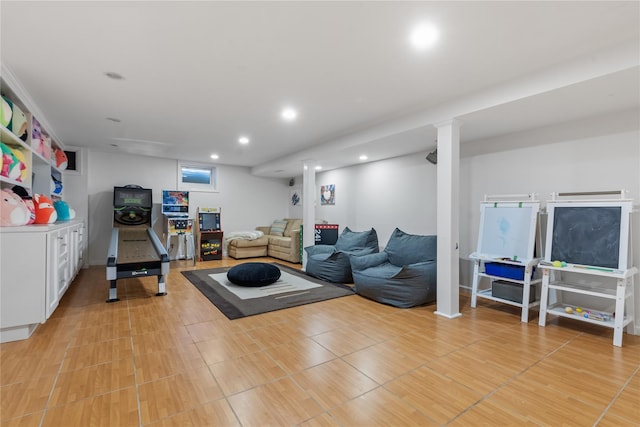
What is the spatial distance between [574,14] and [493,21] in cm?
49

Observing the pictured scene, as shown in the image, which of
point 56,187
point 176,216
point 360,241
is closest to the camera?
point 56,187

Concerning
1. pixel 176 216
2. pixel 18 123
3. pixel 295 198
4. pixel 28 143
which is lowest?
pixel 176 216

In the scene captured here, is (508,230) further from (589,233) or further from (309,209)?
(309,209)

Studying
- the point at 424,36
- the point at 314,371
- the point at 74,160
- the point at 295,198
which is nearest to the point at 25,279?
the point at 314,371

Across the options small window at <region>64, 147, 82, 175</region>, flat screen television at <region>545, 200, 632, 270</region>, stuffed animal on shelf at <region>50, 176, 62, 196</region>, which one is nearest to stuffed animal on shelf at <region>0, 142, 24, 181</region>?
stuffed animal on shelf at <region>50, 176, 62, 196</region>

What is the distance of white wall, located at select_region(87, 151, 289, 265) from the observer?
21.5ft

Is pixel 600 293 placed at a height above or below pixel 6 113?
below

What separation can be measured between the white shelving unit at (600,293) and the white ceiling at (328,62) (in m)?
1.71

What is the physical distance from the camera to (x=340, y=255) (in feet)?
16.7

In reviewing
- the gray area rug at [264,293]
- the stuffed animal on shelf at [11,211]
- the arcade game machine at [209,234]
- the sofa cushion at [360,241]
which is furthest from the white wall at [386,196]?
the stuffed animal on shelf at [11,211]

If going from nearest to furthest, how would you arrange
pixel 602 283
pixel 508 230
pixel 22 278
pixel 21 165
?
pixel 22 278 < pixel 21 165 < pixel 602 283 < pixel 508 230

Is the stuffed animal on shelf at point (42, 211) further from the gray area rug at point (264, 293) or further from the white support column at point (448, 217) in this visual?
the white support column at point (448, 217)

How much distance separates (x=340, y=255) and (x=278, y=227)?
3.57 m

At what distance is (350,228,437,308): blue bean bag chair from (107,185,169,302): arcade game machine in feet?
9.45
